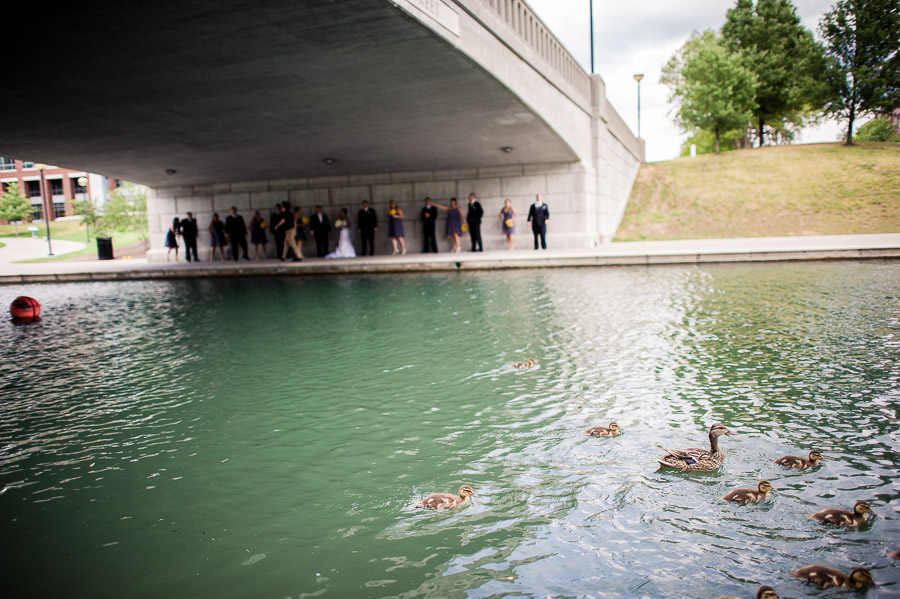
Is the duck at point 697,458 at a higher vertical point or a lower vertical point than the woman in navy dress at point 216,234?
lower

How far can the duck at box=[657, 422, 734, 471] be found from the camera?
4.19 meters

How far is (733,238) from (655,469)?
23.4 m

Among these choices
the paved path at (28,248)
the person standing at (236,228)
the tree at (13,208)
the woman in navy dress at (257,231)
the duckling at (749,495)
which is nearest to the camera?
the duckling at (749,495)

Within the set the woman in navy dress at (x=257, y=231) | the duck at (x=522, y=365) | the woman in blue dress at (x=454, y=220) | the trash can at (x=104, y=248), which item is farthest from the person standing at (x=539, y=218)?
the trash can at (x=104, y=248)

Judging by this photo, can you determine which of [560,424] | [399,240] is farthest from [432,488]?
[399,240]

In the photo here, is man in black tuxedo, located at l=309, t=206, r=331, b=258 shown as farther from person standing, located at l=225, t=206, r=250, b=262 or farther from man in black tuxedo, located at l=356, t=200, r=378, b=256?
person standing, located at l=225, t=206, r=250, b=262

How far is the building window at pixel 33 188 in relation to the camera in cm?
6120

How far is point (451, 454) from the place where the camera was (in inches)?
184

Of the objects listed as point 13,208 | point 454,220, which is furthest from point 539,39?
point 13,208

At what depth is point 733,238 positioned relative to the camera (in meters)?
25.1

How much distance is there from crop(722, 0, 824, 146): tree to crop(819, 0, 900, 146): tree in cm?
359

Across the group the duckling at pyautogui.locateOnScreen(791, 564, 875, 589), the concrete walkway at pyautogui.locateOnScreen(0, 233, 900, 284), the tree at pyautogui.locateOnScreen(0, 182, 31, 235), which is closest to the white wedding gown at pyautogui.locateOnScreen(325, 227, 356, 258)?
the concrete walkway at pyautogui.locateOnScreen(0, 233, 900, 284)

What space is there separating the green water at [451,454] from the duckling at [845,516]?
0.06m

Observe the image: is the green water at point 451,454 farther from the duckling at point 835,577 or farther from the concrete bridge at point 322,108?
the concrete bridge at point 322,108
